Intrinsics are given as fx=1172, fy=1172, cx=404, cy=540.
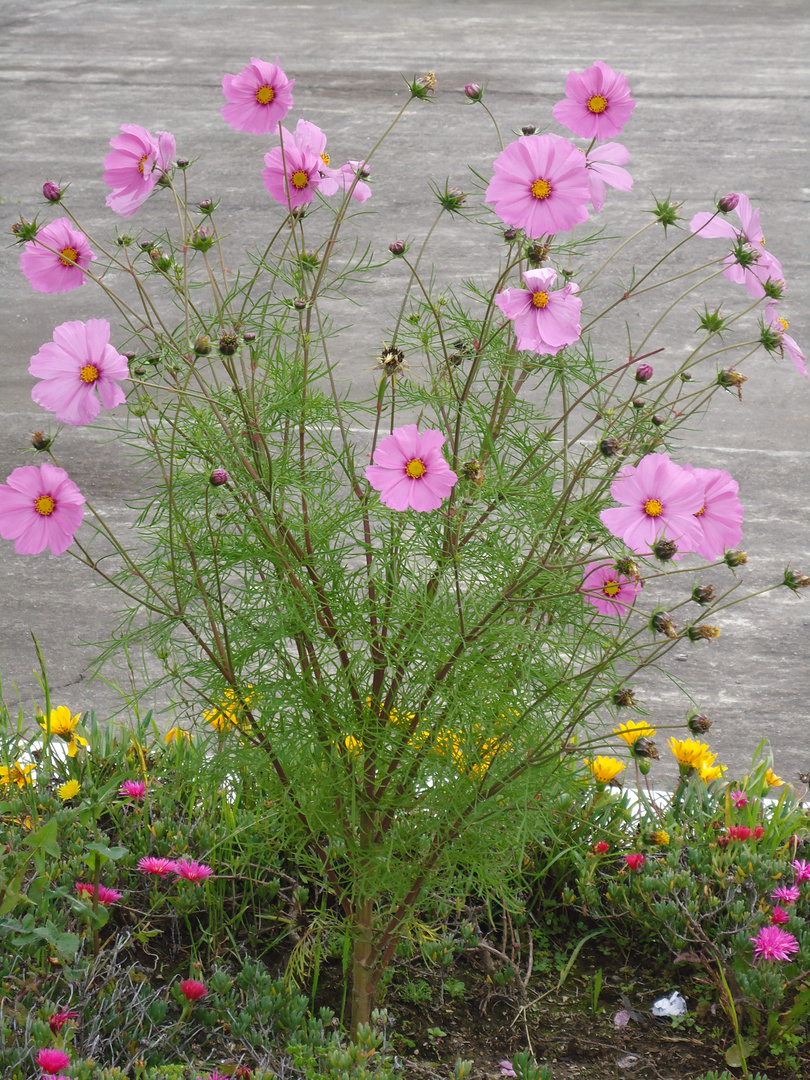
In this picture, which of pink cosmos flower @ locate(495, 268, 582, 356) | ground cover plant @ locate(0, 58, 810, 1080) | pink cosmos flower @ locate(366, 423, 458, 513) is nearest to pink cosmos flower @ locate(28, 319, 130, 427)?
ground cover plant @ locate(0, 58, 810, 1080)

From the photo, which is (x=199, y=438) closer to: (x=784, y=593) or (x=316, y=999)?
(x=316, y=999)

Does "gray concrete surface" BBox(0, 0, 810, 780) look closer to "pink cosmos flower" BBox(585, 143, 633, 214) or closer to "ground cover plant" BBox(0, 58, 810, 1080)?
"ground cover plant" BBox(0, 58, 810, 1080)

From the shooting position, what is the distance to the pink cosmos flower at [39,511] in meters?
1.36

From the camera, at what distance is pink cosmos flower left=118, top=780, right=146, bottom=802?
195 cm

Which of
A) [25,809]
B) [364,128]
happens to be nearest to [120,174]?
[25,809]

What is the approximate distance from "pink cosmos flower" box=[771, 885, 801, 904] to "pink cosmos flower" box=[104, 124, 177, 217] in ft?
4.50

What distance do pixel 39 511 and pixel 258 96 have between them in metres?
0.55

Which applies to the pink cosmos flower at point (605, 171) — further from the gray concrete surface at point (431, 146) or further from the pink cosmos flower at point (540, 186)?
the gray concrete surface at point (431, 146)

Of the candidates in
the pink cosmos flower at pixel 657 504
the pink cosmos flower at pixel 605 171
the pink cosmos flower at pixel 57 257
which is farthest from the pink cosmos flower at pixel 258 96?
the pink cosmos flower at pixel 657 504

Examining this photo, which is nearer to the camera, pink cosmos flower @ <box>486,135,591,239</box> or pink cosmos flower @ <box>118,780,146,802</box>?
pink cosmos flower @ <box>486,135,591,239</box>

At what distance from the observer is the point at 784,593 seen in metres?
3.49

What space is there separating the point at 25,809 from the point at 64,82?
8.70 meters

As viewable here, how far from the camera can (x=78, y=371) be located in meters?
1.28

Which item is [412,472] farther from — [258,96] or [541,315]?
[258,96]
